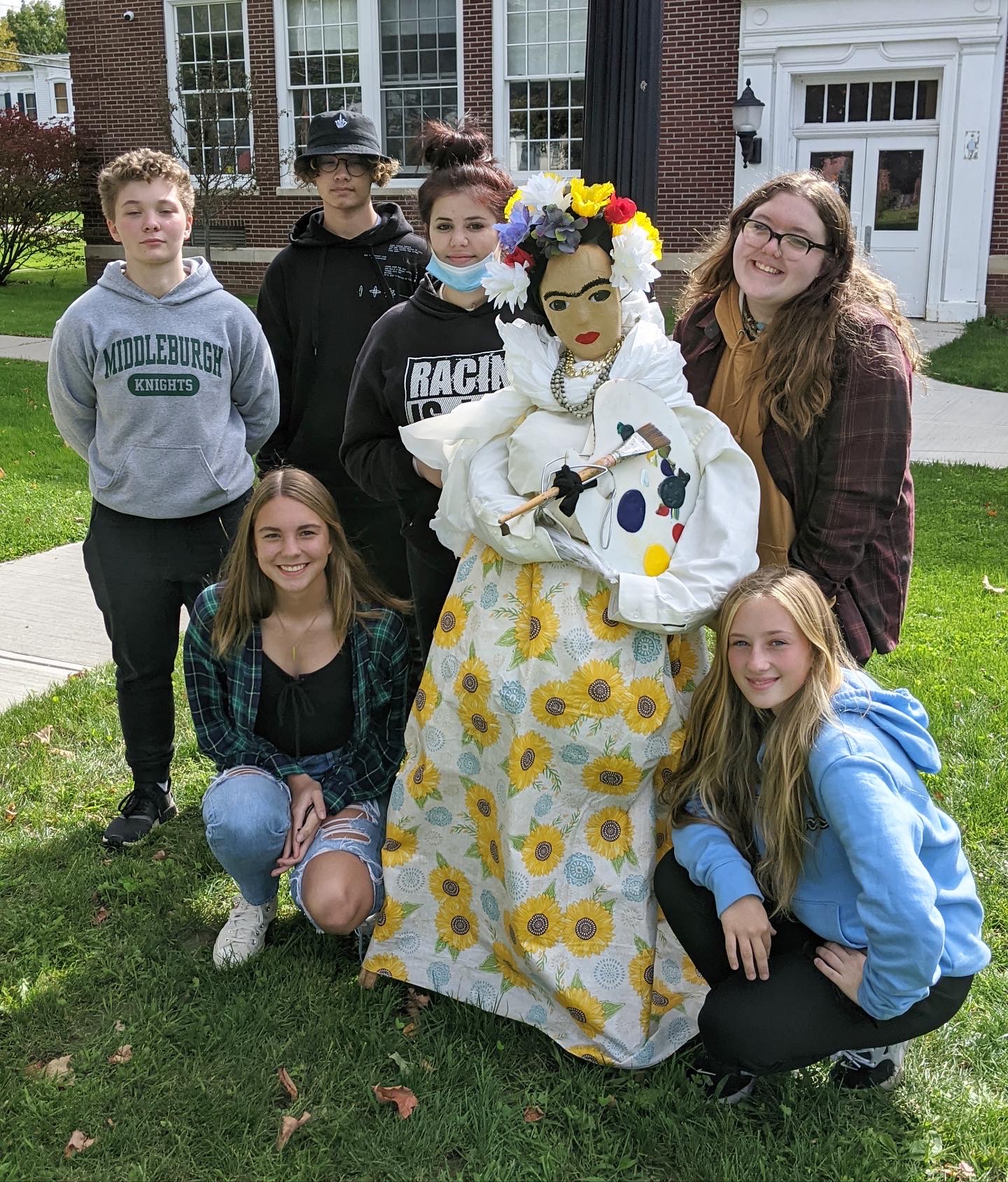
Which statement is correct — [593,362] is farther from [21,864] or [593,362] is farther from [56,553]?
[56,553]

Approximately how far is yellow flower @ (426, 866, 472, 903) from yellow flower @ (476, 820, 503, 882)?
0.32 feet

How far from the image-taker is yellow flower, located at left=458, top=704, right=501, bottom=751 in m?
2.67

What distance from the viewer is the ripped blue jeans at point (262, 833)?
300cm

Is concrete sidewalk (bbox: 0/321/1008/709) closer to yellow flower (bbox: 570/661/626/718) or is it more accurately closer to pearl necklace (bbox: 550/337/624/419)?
pearl necklace (bbox: 550/337/624/419)

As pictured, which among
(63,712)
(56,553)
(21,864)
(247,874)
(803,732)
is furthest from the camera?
(56,553)

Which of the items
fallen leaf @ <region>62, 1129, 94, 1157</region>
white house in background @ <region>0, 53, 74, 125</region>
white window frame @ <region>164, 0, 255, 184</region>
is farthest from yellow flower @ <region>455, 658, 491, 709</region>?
white house in background @ <region>0, 53, 74, 125</region>

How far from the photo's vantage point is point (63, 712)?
468cm

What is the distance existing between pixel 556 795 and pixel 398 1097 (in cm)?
78

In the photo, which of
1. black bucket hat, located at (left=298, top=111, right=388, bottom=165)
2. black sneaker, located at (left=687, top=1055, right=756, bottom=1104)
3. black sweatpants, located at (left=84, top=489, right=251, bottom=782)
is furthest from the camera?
black bucket hat, located at (left=298, top=111, right=388, bottom=165)

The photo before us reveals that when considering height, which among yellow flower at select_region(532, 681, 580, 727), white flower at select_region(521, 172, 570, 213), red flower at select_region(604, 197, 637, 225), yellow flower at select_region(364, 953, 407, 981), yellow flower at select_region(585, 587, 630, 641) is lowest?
yellow flower at select_region(364, 953, 407, 981)

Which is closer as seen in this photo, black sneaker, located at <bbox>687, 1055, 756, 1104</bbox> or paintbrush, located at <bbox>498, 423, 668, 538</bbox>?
paintbrush, located at <bbox>498, 423, 668, 538</bbox>

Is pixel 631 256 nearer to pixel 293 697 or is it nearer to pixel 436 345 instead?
pixel 436 345

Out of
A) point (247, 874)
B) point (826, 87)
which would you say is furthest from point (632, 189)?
point (826, 87)

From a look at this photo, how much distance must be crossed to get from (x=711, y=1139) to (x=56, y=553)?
5.34 meters
